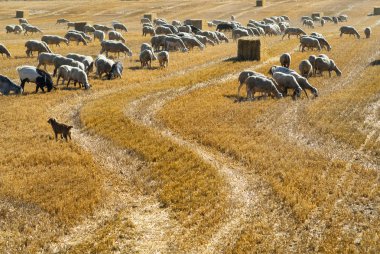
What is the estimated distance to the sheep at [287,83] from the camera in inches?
938

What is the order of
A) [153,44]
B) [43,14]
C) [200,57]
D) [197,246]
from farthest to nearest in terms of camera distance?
[43,14]
[153,44]
[200,57]
[197,246]

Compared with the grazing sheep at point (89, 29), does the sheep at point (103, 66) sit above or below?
below

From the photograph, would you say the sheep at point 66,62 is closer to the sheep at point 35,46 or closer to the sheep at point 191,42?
the sheep at point 35,46

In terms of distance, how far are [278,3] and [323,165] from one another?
297ft

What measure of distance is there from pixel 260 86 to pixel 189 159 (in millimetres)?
9067

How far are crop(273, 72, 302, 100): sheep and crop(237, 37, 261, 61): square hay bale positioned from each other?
11.3 meters

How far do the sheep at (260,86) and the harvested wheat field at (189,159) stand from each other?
83mm

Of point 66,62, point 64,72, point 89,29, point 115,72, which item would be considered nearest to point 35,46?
point 66,62

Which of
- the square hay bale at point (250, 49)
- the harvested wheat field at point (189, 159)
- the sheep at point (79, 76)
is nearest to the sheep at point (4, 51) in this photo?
the harvested wheat field at point (189, 159)

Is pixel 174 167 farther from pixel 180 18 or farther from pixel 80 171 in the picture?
pixel 180 18

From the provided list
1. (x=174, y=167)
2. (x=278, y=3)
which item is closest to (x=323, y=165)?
(x=174, y=167)

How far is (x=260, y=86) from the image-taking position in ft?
75.5

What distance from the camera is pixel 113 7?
92.7 meters

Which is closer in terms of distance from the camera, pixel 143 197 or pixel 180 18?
pixel 143 197
